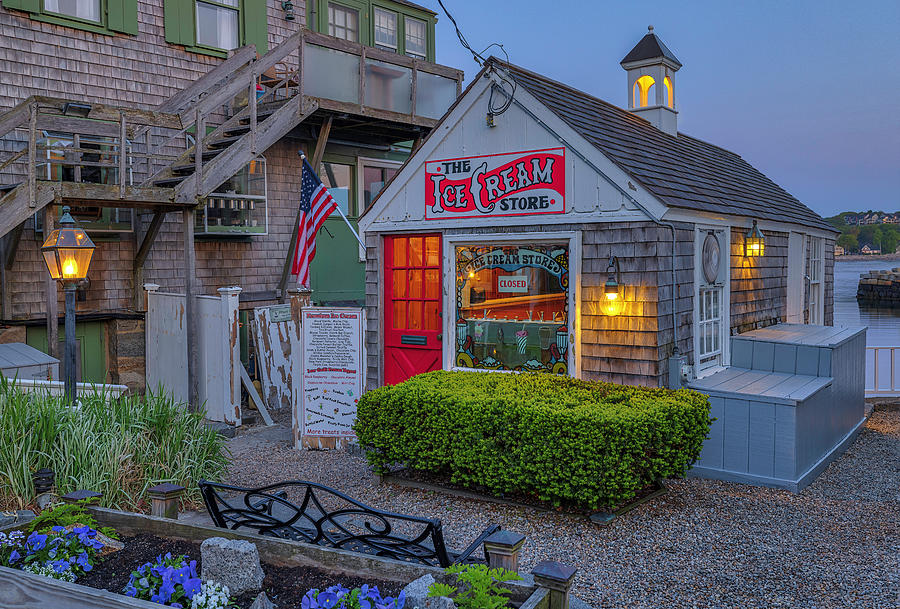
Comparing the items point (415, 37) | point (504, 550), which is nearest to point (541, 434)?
point (504, 550)

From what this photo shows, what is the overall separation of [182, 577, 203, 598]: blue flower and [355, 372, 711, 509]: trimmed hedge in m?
3.33

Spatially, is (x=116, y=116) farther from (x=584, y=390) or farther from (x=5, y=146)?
(x=584, y=390)

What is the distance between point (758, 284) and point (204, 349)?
26.5ft

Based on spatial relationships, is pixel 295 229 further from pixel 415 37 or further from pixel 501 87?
pixel 501 87

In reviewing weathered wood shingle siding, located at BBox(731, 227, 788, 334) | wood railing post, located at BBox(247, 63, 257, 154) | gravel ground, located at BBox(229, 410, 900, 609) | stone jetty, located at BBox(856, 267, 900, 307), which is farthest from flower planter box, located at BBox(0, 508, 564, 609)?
stone jetty, located at BBox(856, 267, 900, 307)

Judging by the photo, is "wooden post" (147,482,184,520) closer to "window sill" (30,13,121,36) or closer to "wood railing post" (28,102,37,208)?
"wood railing post" (28,102,37,208)

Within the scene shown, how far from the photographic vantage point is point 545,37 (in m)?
121

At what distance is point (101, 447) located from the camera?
5.67 metres

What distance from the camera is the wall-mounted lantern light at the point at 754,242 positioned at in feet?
32.1

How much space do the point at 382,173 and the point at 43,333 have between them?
24.8 feet

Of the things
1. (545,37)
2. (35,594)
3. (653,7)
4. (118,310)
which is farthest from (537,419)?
(653,7)

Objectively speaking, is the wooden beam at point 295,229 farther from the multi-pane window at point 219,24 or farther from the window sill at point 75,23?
the window sill at point 75,23

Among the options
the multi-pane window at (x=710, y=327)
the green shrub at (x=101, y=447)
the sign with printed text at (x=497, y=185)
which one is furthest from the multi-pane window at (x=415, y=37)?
the green shrub at (x=101, y=447)

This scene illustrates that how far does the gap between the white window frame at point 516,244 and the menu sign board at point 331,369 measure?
3.51 ft
